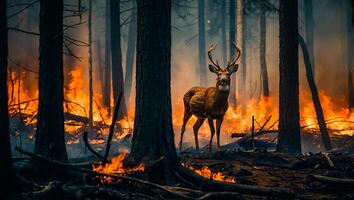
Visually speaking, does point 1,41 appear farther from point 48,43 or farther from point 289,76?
point 289,76

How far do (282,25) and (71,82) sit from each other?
17.7 m

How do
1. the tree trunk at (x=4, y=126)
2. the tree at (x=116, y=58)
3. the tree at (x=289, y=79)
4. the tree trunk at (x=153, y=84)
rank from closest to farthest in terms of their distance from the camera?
the tree trunk at (x=4, y=126) < the tree trunk at (x=153, y=84) < the tree at (x=289, y=79) < the tree at (x=116, y=58)

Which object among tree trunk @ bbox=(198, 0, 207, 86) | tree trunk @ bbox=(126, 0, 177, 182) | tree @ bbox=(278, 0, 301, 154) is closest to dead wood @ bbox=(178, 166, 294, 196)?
tree trunk @ bbox=(126, 0, 177, 182)

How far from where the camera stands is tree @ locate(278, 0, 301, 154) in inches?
456

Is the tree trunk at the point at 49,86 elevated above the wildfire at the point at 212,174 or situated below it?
above

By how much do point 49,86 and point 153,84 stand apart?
2.16 metres

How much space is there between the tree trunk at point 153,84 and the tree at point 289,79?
16.8ft

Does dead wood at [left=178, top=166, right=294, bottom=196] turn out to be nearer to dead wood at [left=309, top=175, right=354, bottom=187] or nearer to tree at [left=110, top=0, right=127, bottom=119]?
dead wood at [left=309, top=175, right=354, bottom=187]

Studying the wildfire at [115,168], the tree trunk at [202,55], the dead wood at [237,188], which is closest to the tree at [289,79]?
the dead wood at [237,188]

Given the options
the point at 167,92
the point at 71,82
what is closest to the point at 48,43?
the point at 167,92

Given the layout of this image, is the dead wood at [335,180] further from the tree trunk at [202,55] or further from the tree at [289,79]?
the tree trunk at [202,55]

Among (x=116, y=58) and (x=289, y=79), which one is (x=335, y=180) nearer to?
(x=289, y=79)

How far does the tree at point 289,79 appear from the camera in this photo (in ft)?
38.0

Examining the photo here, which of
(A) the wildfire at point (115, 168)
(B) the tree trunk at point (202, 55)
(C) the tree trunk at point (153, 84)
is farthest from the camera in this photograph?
(B) the tree trunk at point (202, 55)
